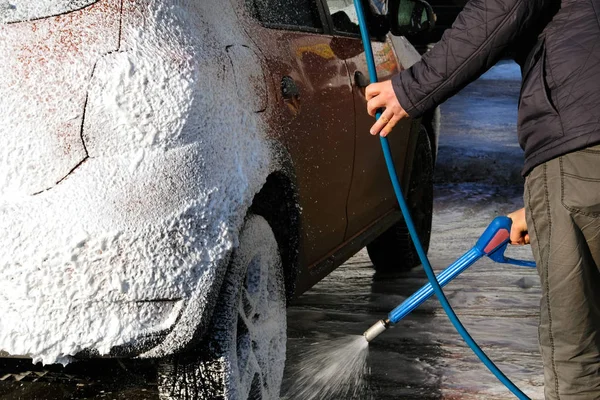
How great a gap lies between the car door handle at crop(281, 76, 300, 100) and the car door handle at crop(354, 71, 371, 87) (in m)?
0.73

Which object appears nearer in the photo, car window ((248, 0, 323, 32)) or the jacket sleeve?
the jacket sleeve

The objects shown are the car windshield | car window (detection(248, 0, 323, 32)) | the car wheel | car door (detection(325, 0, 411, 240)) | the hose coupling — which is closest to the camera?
the car windshield

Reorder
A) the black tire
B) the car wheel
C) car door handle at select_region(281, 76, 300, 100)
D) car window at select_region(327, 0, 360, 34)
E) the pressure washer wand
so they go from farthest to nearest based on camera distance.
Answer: the black tire, car window at select_region(327, 0, 360, 34), car door handle at select_region(281, 76, 300, 100), the pressure washer wand, the car wheel

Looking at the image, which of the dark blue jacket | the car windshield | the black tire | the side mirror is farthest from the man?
the black tire

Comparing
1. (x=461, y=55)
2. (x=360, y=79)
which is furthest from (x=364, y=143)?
(x=461, y=55)

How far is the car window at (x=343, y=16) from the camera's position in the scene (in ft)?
14.7

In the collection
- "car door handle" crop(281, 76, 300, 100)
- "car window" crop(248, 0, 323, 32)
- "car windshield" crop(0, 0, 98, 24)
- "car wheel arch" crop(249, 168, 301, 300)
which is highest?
"car windshield" crop(0, 0, 98, 24)

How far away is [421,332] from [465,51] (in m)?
2.50

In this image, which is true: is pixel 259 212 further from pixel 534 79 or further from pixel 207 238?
pixel 534 79

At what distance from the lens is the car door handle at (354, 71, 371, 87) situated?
4.28m

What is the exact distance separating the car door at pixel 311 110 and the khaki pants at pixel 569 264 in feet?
3.31

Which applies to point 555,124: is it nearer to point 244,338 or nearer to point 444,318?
point 244,338

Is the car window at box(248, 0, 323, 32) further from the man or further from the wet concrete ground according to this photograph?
the wet concrete ground

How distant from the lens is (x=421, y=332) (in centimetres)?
489
